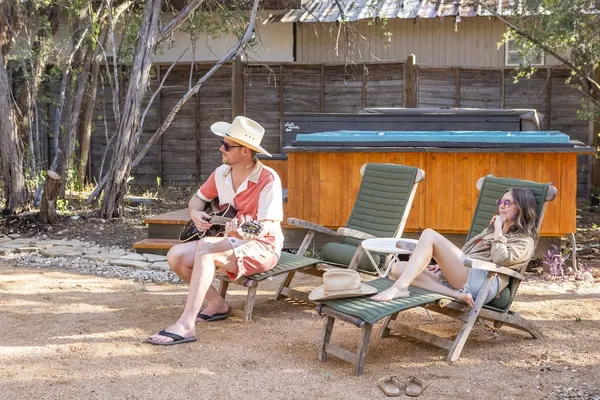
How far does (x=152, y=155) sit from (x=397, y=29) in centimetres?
512

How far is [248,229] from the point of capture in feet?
16.8

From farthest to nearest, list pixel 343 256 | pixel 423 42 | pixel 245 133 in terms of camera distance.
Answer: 1. pixel 423 42
2. pixel 343 256
3. pixel 245 133

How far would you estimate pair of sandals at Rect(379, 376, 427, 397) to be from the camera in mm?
4102

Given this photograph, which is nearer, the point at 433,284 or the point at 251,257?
the point at 433,284

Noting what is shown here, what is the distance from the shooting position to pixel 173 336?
491cm

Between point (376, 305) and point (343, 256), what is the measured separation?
1.63 metres

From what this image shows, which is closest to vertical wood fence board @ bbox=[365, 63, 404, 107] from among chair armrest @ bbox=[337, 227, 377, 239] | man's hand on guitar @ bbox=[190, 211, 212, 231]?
chair armrest @ bbox=[337, 227, 377, 239]

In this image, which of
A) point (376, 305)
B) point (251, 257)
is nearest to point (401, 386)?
point (376, 305)

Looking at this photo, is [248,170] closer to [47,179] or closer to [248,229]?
[248,229]

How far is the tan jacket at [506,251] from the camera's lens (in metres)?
4.77

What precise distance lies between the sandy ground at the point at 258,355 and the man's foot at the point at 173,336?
5 centimetres

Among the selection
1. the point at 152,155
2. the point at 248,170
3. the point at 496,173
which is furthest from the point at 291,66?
the point at 248,170

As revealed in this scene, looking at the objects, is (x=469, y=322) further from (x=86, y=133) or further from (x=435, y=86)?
(x=86, y=133)

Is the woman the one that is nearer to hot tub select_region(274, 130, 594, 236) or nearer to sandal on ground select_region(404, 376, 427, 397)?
sandal on ground select_region(404, 376, 427, 397)
